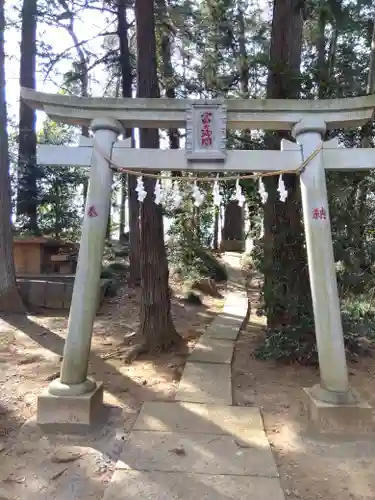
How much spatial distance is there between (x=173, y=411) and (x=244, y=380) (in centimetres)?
129

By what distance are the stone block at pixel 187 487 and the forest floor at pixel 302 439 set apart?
0.21m

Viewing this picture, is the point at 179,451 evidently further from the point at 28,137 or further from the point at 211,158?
the point at 28,137

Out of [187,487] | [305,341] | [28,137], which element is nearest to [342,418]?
[187,487]

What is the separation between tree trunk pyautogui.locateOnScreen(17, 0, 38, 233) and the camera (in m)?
10.1

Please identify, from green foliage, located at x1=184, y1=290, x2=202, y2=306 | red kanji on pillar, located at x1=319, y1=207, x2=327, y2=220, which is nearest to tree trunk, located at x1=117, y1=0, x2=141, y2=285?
green foliage, located at x1=184, y1=290, x2=202, y2=306

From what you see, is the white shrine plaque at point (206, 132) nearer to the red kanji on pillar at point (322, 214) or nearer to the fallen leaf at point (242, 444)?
the red kanji on pillar at point (322, 214)

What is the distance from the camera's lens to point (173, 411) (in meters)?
3.95

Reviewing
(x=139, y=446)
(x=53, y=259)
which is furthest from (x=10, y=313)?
(x=139, y=446)

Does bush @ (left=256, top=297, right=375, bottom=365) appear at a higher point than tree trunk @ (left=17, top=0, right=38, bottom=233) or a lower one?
lower

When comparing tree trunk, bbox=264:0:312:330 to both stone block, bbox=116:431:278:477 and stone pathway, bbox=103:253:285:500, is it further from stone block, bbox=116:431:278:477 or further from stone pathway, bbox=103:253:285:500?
stone block, bbox=116:431:278:477

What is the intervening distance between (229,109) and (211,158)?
0.52 meters

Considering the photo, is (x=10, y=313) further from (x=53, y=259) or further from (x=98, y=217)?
(x=98, y=217)

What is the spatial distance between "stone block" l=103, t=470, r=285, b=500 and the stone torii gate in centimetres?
104

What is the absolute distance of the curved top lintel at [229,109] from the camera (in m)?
4.09
